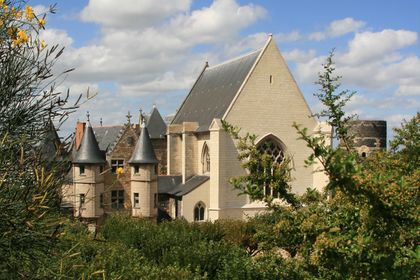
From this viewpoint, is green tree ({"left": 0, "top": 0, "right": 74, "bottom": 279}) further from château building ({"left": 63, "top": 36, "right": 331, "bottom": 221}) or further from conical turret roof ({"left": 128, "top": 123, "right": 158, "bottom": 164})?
Result: conical turret roof ({"left": 128, "top": 123, "right": 158, "bottom": 164})

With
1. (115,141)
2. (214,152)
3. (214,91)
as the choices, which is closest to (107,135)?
(115,141)

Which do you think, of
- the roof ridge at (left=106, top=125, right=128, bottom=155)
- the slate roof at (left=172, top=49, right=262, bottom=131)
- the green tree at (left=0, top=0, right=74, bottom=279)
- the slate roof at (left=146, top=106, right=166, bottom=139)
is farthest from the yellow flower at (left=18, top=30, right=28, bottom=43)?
the slate roof at (left=146, top=106, right=166, bottom=139)

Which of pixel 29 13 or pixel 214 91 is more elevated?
pixel 214 91

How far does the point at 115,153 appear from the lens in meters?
32.0

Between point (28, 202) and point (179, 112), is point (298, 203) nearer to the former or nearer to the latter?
point (28, 202)

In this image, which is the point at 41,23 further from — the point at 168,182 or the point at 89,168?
the point at 168,182

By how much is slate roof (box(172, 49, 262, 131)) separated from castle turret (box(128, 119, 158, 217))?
387 cm

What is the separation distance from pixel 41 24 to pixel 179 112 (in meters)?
33.4

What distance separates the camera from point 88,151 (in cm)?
2948

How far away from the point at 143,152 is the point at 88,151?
10.8 ft

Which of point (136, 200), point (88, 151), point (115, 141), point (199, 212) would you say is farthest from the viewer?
point (115, 141)

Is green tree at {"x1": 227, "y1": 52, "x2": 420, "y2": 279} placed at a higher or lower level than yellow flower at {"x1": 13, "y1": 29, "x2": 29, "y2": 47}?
lower

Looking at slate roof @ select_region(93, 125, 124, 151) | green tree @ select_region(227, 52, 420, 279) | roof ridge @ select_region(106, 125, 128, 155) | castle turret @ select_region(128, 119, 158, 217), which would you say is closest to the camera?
green tree @ select_region(227, 52, 420, 279)

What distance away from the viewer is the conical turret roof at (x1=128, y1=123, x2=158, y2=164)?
99.9 feet
